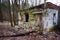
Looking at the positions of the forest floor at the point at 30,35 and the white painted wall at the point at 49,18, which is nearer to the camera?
the forest floor at the point at 30,35

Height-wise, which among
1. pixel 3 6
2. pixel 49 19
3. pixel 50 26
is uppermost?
pixel 3 6

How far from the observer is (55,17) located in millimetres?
1870

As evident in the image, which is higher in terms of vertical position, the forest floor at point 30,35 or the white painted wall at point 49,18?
the white painted wall at point 49,18

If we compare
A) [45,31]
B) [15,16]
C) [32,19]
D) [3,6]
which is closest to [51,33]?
[45,31]

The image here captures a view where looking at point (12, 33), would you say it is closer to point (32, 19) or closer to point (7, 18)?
point (7, 18)

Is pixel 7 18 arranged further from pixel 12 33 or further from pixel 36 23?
pixel 36 23

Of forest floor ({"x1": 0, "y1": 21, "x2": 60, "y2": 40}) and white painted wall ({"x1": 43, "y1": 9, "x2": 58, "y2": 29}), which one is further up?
white painted wall ({"x1": 43, "y1": 9, "x2": 58, "y2": 29})

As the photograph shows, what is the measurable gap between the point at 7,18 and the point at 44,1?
67 cm

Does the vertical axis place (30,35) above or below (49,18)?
below

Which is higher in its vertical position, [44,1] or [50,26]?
[44,1]

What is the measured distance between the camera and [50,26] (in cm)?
185

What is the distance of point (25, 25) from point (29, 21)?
0.32ft

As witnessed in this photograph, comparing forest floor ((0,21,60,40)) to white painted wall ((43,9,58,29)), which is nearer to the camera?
forest floor ((0,21,60,40))

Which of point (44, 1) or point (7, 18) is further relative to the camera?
point (44, 1)
